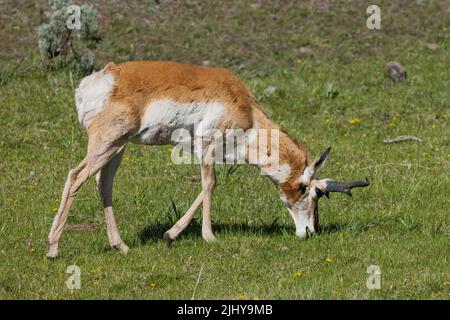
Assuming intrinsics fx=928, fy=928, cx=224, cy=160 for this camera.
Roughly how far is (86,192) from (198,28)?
7864mm

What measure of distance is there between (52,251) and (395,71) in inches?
385

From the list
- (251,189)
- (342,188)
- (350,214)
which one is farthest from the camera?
(251,189)

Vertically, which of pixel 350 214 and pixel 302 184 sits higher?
pixel 302 184

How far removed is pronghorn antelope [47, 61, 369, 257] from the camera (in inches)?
374

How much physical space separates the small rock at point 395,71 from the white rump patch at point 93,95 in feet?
29.0

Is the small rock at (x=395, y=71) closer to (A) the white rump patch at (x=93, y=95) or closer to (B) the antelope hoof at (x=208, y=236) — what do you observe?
(B) the antelope hoof at (x=208, y=236)

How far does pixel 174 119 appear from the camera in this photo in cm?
990

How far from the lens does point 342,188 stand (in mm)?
Answer: 10164

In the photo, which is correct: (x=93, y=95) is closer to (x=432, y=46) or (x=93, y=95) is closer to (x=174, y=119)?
(x=174, y=119)

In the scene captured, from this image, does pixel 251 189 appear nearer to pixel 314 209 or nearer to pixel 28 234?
pixel 314 209

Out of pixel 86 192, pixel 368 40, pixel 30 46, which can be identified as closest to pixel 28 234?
pixel 86 192

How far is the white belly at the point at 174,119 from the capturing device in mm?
9750

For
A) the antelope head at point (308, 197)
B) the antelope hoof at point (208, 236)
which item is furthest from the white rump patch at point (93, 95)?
the antelope head at point (308, 197)

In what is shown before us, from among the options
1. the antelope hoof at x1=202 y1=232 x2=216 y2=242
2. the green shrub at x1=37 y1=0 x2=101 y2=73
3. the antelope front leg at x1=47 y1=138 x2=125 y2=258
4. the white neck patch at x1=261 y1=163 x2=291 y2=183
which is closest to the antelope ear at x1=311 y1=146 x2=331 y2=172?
the white neck patch at x1=261 y1=163 x2=291 y2=183
